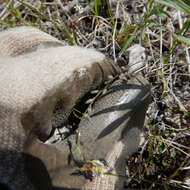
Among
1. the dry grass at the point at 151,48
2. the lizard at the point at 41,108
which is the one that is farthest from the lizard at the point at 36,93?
the dry grass at the point at 151,48

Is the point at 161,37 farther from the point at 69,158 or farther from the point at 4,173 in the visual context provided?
the point at 4,173

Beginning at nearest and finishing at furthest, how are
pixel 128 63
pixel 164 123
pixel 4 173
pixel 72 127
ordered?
pixel 4 173, pixel 72 127, pixel 164 123, pixel 128 63

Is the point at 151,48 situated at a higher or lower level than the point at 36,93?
higher

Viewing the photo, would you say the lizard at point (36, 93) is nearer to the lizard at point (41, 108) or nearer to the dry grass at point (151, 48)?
the lizard at point (41, 108)

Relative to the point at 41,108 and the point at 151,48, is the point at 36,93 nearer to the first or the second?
the point at 41,108

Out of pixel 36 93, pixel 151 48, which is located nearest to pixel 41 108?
pixel 36 93

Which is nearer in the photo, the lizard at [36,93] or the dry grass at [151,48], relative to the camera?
the lizard at [36,93]

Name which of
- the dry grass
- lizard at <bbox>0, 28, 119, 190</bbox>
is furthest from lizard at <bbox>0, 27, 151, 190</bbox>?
the dry grass

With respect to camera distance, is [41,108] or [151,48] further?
[151,48]

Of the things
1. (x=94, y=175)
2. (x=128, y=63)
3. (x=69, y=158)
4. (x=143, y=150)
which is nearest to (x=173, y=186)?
(x=143, y=150)
